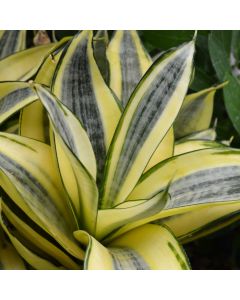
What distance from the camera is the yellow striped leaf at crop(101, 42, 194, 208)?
576 millimetres

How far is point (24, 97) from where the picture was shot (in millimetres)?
625

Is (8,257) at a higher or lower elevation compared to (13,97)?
lower

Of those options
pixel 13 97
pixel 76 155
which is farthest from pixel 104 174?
pixel 13 97

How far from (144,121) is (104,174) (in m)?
0.07

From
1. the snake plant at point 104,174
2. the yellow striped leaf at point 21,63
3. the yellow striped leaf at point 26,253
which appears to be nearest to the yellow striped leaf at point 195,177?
the snake plant at point 104,174

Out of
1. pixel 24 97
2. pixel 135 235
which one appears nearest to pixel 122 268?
pixel 135 235

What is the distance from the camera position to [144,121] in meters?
0.58

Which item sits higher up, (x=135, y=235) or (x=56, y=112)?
(x=56, y=112)

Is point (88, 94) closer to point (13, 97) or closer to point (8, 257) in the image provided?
point (13, 97)

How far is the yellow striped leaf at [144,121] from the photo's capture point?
0.58m

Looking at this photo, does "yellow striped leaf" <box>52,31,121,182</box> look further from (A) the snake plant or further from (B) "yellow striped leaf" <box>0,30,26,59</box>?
(B) "yellow striped leaf" <box>0,30,26,59</box>

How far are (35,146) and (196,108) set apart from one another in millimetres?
241

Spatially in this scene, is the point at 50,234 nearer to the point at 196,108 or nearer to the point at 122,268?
the point at 122,268

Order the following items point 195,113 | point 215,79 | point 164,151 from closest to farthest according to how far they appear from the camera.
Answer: point 164,151 → point 195,113 → point 215,79
